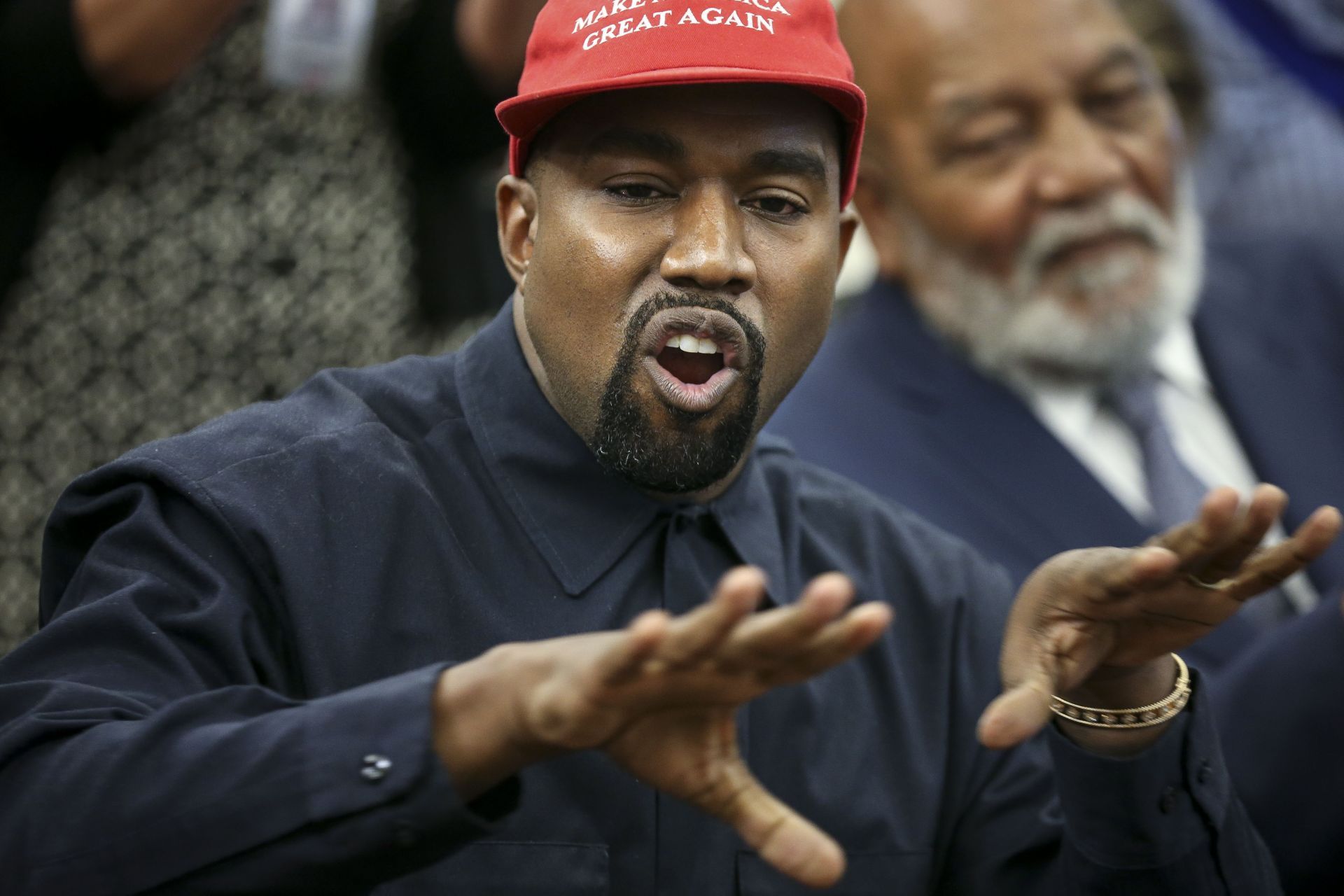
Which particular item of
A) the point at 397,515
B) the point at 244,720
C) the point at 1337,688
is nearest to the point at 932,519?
the point at 1337,688

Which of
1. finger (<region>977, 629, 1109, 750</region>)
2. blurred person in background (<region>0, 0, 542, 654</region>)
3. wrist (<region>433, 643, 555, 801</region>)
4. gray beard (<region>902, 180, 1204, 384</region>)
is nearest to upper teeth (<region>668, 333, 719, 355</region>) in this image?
finger (<region>977, 629, 1109, 750</region>)

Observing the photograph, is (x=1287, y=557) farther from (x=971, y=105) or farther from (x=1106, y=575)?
(x=971, y=105)

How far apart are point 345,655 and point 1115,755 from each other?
1011 mm

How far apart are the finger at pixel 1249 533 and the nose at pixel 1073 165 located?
2.04 m

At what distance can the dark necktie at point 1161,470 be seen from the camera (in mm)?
3695

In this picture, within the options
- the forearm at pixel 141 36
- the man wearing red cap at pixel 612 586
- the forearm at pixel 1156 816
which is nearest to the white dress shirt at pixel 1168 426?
the man wearing red cap at pixel 612 586

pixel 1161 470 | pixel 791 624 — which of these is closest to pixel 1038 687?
pixel 791 624

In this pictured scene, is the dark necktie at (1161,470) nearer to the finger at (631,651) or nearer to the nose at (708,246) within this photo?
the nose at (708,246)

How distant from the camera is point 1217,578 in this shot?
2123 mm

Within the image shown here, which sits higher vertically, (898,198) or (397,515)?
(397,515)

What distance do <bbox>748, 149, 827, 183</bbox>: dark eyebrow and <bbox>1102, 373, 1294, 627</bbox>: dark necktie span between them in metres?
1.65

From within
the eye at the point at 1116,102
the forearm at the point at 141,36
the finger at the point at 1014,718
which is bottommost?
the eye at the point at 1116,102

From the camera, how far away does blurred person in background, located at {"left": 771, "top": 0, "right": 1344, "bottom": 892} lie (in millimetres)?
3793

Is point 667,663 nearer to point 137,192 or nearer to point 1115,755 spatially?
point 1115,755
